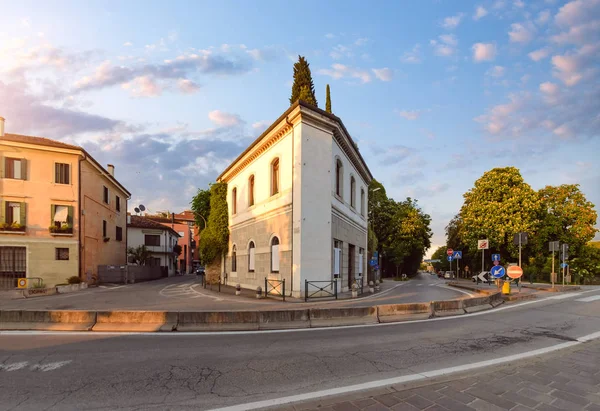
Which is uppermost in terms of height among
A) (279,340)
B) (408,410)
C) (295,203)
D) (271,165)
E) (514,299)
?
(271,165)

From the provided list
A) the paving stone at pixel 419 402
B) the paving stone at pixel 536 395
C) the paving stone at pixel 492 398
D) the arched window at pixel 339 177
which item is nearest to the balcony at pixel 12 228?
the arched window at pixel 339 177

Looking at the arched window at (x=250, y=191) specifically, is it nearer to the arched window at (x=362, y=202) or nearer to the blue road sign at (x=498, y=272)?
the arched window at (x=362, y=202)

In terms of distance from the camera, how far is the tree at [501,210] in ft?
109

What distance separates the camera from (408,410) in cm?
375

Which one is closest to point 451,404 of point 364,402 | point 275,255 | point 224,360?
point 364,402

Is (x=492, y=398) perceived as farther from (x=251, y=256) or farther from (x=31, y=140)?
(x=31, y=140)

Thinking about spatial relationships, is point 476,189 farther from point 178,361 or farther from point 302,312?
point 178,361

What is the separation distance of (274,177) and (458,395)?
1610cm

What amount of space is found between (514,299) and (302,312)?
38.5ft

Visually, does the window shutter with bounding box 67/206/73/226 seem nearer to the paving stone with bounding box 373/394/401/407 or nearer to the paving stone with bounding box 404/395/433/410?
the paving stone with bounding box 373/394/401/407

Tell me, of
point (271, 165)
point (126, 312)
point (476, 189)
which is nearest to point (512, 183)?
point (476, 189)

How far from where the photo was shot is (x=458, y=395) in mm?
4199

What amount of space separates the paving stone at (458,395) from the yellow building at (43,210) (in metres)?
28.2

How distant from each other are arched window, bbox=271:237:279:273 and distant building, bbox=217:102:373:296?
5 cm
